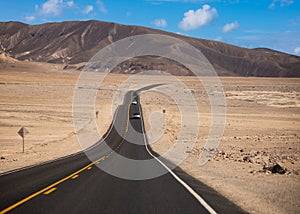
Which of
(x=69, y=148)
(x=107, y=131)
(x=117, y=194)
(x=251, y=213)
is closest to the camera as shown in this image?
(x=251, y=213)

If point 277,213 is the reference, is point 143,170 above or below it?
below

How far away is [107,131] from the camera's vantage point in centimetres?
4719

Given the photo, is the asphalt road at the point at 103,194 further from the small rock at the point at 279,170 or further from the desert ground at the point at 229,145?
the small rock at the point at 279,170

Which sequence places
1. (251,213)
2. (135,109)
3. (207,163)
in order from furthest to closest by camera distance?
(135,109) < (207,163) < (251,213)

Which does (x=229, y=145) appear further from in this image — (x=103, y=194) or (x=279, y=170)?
(x=103, y=194)

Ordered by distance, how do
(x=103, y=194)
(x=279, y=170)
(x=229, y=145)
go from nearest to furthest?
1. (x=103, y=194)
2. (x=279, y=170)
3. (x=229, y=145)

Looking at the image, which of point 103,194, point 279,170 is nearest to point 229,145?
point 279,170

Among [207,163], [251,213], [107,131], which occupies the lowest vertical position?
[107,131]

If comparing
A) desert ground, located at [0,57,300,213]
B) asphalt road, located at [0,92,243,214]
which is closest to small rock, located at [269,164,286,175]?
desert ground, located at [0,57,300,213]

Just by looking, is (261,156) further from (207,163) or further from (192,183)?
(192,183)

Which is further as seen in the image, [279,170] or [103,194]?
[279,170]

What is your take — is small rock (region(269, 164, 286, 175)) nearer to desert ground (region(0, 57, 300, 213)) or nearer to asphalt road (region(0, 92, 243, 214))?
desert ground (region(0, 57, 300, 213))

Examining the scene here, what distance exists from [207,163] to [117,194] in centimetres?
941

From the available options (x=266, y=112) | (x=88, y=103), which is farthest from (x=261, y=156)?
(x=88, y=103)
